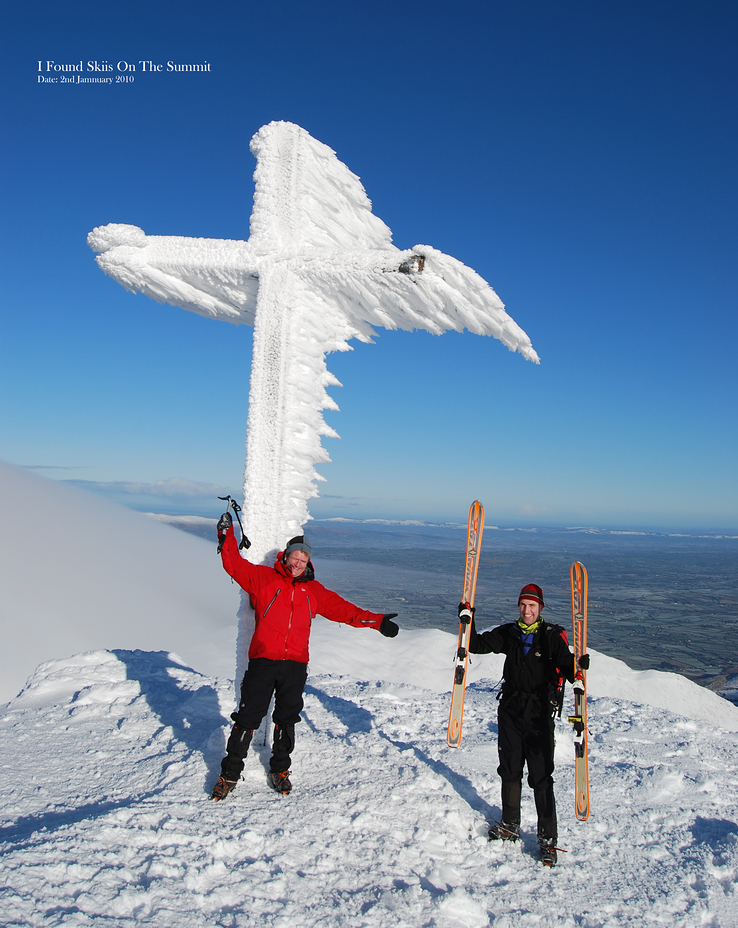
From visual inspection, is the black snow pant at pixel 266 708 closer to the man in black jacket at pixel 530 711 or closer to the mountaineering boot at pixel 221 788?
the mountaineering boot at pixel 221 788

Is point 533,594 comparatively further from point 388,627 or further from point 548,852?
point 548,852

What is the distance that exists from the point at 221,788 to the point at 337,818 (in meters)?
0.84

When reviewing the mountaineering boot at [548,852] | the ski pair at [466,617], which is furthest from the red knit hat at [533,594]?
the mountaineering boot at [548,852]

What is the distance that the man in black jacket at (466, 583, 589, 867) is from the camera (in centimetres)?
350

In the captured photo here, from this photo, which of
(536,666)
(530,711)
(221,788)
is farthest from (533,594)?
(221,788)

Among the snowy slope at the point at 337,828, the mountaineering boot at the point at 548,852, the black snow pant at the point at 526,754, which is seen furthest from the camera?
the black snow pant at the point at 526,754

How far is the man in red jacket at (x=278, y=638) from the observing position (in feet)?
12.5

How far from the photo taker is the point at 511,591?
1447 inches

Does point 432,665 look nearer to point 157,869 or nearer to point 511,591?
point 157,869

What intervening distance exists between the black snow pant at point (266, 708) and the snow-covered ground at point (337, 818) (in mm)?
232

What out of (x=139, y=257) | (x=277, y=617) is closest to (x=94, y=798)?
(x=277, y=617)

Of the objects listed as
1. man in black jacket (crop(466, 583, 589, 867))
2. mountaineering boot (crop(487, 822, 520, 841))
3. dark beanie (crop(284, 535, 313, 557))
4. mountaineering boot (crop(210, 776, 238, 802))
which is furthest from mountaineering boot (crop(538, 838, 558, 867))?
dark beanie (crop(284, 535, 313, 557))

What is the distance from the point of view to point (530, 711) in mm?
3543

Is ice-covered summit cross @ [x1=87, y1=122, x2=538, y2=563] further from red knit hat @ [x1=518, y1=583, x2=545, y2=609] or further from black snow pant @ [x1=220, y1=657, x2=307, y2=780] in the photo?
red knit hat @ [x1=518, y1=583, x2=545, y2=609]
